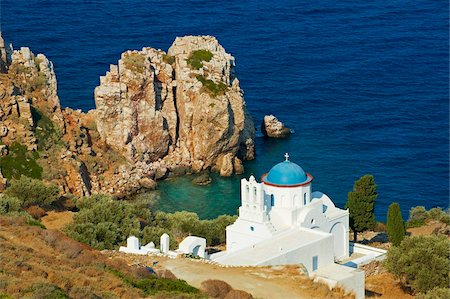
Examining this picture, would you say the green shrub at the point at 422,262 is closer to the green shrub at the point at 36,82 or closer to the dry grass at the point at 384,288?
the dry grass at the point at 384,288

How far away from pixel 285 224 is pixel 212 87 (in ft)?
136

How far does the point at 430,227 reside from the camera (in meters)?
79.1

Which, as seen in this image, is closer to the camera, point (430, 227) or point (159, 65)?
point (430, 227)

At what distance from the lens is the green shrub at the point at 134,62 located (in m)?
102

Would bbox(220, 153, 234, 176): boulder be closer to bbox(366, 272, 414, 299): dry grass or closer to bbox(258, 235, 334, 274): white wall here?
bbox(366, 272, 414, 299): dry grass

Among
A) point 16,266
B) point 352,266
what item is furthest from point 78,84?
point 16,266

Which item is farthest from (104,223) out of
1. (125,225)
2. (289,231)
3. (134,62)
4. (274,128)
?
(274,128)

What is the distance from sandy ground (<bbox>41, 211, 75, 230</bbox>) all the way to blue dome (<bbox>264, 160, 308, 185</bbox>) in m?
10.7

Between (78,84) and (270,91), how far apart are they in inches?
712

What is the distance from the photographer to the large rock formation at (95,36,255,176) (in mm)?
102438

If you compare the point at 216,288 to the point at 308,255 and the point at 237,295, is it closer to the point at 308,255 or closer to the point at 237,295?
the point at 237,295

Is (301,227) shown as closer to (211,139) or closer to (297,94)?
(211,139)

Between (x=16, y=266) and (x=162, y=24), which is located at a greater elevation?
(x=16, y=266)

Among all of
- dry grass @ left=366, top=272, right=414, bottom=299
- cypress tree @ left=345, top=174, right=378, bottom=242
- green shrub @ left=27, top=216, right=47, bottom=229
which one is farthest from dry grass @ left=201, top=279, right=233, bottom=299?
cypress tree @ left=345, top=174, right=378, bottom=242
